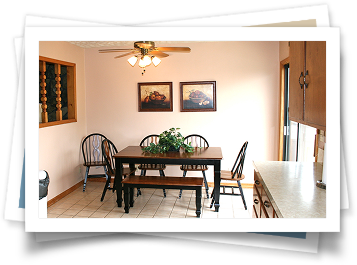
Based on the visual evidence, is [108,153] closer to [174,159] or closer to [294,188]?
[174,159]

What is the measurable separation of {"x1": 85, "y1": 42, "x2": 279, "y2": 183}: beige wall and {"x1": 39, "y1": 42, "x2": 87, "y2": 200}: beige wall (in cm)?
20

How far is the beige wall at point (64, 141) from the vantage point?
425 cm

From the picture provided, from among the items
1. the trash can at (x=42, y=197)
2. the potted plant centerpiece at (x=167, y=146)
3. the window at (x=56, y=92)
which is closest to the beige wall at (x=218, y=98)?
the window at (x=56, y=92)

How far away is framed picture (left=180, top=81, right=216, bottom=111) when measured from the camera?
16.7 ft

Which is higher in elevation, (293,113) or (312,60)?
(312,60)

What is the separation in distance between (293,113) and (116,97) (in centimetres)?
357

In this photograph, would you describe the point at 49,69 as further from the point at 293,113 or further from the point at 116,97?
the point at 293,113

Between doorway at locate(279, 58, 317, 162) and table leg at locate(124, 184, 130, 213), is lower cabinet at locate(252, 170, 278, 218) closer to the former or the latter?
doorway at locate(279, 58, 317, 162)

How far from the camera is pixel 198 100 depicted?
5.15 metres

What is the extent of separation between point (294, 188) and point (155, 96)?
11.5 ft

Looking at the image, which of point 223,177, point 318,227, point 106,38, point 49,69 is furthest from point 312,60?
point 49,69

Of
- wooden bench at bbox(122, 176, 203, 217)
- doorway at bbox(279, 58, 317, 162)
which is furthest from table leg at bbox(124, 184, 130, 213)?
doorway at bbox(279, 58, 317, 162)

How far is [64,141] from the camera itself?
15.6 ft

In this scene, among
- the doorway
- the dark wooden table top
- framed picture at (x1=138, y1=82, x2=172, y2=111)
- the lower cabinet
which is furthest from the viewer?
framed picture at (x1=138, y1=82, x2=172, y2=111)
